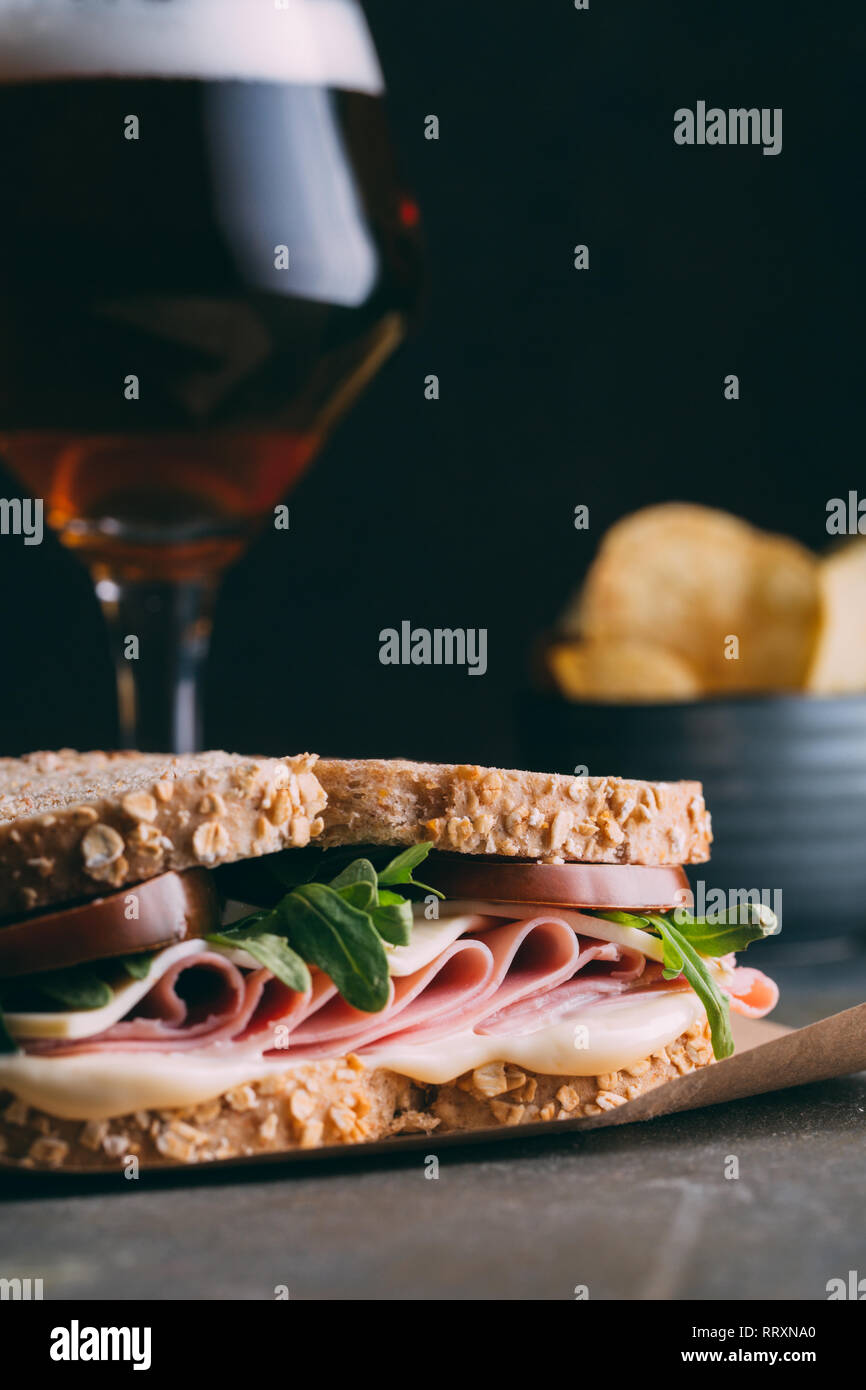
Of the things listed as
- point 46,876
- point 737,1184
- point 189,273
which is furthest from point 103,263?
point 737,1184

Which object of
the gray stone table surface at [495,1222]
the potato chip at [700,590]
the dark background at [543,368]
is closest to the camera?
the gray stone table surface at [495,1222]

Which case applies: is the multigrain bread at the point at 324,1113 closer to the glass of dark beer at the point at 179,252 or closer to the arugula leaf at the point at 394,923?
the arugula leaf at the point at 394,923

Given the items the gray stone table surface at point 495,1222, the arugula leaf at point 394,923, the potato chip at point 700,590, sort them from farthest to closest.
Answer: the potato chip at point 700,590 < the arugula leaf at point 394,923 < the gray stone table surface at point 495,1222

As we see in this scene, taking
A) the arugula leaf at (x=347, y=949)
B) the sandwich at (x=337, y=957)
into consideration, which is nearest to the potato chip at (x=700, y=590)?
the sandwich at (x=337, y=957)

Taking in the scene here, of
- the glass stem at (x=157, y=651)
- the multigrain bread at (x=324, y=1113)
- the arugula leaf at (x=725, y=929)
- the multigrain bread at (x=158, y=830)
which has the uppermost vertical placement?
the glass stem at (x=157, y=651)

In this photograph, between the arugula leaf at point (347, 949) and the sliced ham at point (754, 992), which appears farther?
the sliced ham at point (754, 992)
